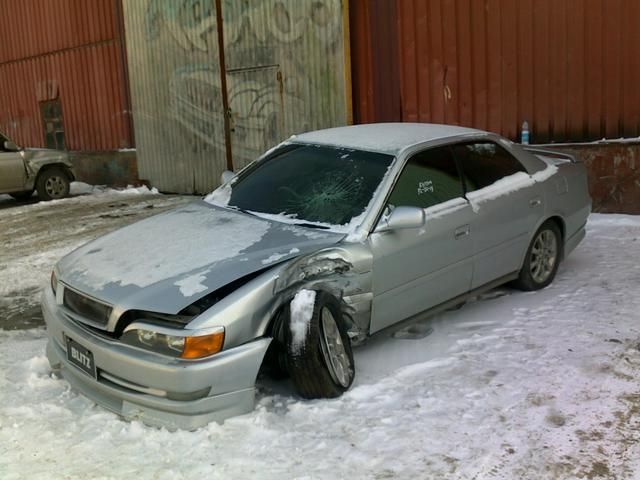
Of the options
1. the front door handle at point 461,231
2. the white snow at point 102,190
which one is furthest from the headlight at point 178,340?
the white snow at point 102,190

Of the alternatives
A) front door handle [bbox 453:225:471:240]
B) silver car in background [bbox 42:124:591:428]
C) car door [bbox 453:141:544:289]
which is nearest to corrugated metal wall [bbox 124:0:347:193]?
car door [bbox 453:141:544:289]

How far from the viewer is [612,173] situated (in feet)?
26.7

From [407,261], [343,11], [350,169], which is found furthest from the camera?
[343,11]

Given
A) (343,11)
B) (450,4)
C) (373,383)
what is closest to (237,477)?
(373,383)

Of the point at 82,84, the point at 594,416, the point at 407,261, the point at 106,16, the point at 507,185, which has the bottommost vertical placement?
the point at 594,416

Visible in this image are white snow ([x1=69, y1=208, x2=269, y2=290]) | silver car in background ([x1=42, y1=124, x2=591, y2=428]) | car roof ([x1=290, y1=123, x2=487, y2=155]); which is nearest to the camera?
silver car in background ([x1=42, y1=124, x2=591, y2=428])

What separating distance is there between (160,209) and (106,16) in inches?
217

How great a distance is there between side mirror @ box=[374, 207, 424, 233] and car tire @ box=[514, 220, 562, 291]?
163cm

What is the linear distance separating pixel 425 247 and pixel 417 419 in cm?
120

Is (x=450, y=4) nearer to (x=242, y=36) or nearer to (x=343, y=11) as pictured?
(x=343, y=11)

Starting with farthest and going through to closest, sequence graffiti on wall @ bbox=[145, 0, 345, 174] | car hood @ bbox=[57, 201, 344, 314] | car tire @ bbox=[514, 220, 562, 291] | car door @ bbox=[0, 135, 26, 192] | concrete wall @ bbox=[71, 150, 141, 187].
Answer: concrete wall @ bbox=[71, 150, 141, 187] < car door @ bbox=[0, 135, 26, 192] < graffiti on wall @ bbox=[145, 0, 345, 174] < car tire @ bbox=[514, 220, 562, 291] < car hood @ bbox=[57, 201, 344, 314]

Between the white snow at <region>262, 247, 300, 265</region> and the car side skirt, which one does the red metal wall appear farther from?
the white snow at <region>262, 247, 300, 265</region>

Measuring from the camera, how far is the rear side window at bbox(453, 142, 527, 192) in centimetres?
486

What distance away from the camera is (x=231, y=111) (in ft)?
39.2
